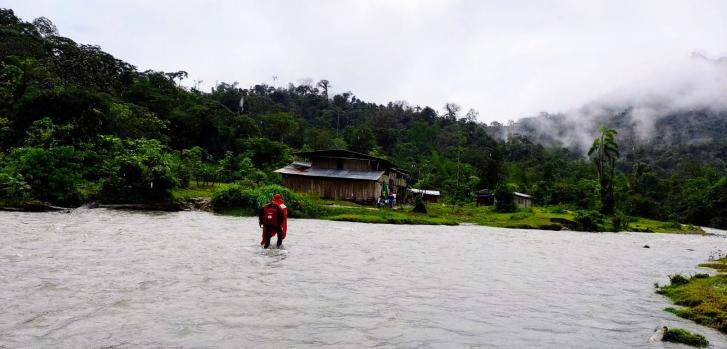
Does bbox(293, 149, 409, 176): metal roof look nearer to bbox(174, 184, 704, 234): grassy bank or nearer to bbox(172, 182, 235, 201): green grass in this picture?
bbox(174, 184, 704, 234): grassy bank

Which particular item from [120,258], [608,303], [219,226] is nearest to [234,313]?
[120,258]

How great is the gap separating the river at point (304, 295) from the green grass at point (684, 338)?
330 mm

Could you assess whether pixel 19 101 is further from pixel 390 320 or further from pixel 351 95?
pixel 351 95

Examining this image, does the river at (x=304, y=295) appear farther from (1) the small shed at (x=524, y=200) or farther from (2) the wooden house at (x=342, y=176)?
(1) the small shed at (x=524, y=200)

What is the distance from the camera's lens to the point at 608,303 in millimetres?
11711

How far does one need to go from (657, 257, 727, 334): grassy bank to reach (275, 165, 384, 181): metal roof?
36.0 m

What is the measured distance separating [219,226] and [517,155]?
99.6m

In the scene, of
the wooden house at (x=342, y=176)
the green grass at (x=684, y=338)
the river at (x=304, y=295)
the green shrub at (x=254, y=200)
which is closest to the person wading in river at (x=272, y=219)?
the river at (x=304, y=295)

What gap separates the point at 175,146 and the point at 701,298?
214 ft

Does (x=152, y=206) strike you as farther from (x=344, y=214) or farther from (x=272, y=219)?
(x=272, y=219)

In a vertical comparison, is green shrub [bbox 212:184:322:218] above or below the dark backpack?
above

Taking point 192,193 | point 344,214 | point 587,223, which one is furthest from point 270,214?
point 587,223

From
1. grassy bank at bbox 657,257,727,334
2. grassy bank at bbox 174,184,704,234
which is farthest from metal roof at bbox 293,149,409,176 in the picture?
grassy bank at bbox 657,257,727,334

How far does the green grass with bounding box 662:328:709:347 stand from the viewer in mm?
8258
